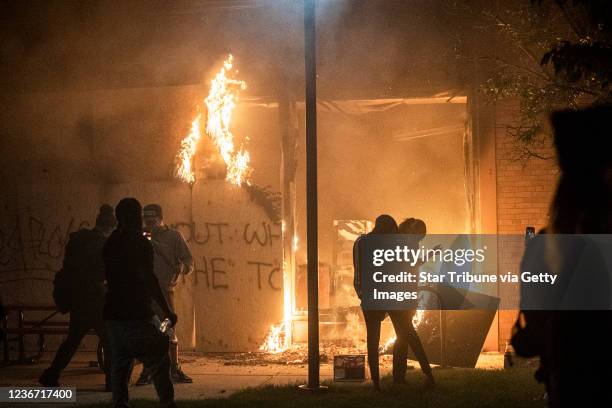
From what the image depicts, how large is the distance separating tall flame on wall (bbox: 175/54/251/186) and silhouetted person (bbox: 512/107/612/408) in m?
8.76

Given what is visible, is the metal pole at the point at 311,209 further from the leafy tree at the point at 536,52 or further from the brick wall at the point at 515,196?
the brick wall at the point at 515,196

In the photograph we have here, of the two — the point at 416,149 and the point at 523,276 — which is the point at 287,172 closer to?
the point at 416,149

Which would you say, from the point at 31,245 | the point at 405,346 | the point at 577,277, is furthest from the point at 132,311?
the point at 31,245

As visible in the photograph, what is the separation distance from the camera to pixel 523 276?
386 centimetres

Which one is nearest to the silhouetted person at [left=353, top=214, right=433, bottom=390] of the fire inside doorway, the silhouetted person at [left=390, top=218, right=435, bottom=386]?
the silhouetted person at [left=390, top=218, right=435, bottom=386]

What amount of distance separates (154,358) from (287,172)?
6.17 m

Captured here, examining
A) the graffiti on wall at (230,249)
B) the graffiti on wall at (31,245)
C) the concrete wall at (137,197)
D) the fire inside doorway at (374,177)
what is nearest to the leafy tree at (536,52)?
the fire inside doorway at (374,177)

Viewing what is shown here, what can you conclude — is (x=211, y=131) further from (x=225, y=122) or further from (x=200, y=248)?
(x=200, y=248)

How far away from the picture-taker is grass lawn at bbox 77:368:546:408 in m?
7.83

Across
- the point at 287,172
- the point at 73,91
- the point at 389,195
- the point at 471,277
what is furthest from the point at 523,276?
the point at 389,195

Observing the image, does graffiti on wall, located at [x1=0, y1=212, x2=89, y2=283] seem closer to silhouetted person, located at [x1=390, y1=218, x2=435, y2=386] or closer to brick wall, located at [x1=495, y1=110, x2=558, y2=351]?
silhouetted person, located at [x1=390, y1=218, x2=435, y2=386]

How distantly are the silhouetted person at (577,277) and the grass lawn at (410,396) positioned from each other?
439 centimetres

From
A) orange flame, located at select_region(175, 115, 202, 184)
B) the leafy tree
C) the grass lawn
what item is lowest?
the grass lawn

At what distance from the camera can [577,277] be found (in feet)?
11.5
